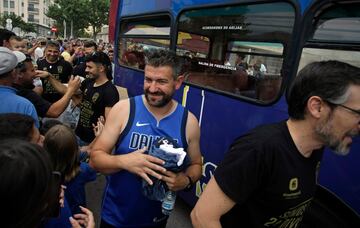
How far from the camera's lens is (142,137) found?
2.11 meters

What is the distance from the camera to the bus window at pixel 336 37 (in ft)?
7.72

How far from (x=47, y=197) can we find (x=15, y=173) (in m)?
0.13

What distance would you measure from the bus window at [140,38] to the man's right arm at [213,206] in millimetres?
3275

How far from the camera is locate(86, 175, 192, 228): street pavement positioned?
3.89 meters

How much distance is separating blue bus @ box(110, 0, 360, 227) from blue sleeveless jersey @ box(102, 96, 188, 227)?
104 cm

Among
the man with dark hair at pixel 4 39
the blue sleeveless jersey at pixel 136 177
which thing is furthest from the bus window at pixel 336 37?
the man with dark hair at pixel 4 39

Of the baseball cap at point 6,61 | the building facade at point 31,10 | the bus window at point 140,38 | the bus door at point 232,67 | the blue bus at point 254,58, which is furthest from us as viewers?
the building facade at point 31,10

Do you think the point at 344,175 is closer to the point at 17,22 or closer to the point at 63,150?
the point at 63,150

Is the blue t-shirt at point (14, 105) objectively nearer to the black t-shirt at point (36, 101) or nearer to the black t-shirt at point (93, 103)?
the black t-shirt at point (36, 101)

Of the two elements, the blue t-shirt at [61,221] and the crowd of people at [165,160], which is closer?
the crowd of people at [165,160]

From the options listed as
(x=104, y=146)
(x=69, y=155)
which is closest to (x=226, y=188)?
(x=104, y=146)

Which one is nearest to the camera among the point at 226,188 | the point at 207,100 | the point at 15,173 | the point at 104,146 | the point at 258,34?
the point at 15,173

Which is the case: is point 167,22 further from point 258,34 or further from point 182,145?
point 182,145

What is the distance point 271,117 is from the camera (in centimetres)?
288
